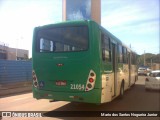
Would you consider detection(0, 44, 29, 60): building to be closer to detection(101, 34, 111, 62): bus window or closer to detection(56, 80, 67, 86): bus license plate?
detection(101, 34, 111, 62): bus window

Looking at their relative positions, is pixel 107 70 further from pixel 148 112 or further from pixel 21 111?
pixel 21 111

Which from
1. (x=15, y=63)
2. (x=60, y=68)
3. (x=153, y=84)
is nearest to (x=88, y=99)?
(x=60, y=68)

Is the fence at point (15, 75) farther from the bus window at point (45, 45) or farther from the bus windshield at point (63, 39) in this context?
the bus windshield at point (63, 39)

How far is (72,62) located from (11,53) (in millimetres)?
49993

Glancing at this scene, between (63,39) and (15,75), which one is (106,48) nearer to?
(63,39)

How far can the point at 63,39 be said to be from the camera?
7906mm

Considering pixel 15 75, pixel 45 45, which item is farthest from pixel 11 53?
pixel 45 45

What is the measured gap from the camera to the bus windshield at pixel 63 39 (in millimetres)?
7574

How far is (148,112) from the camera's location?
28.7 ft

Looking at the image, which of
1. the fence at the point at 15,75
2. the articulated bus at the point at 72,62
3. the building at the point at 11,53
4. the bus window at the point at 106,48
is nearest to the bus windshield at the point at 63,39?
the articulated bus at the point at 72,62

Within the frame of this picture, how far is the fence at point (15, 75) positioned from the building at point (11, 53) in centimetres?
2947

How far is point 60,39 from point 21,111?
316 cm

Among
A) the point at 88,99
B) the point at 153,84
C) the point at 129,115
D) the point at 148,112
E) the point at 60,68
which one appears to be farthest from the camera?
the point at 153,84

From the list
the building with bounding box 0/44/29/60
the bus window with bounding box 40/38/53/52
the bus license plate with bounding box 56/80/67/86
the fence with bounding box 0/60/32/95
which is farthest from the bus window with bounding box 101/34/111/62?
the building with bounding box 0/44/29/60
